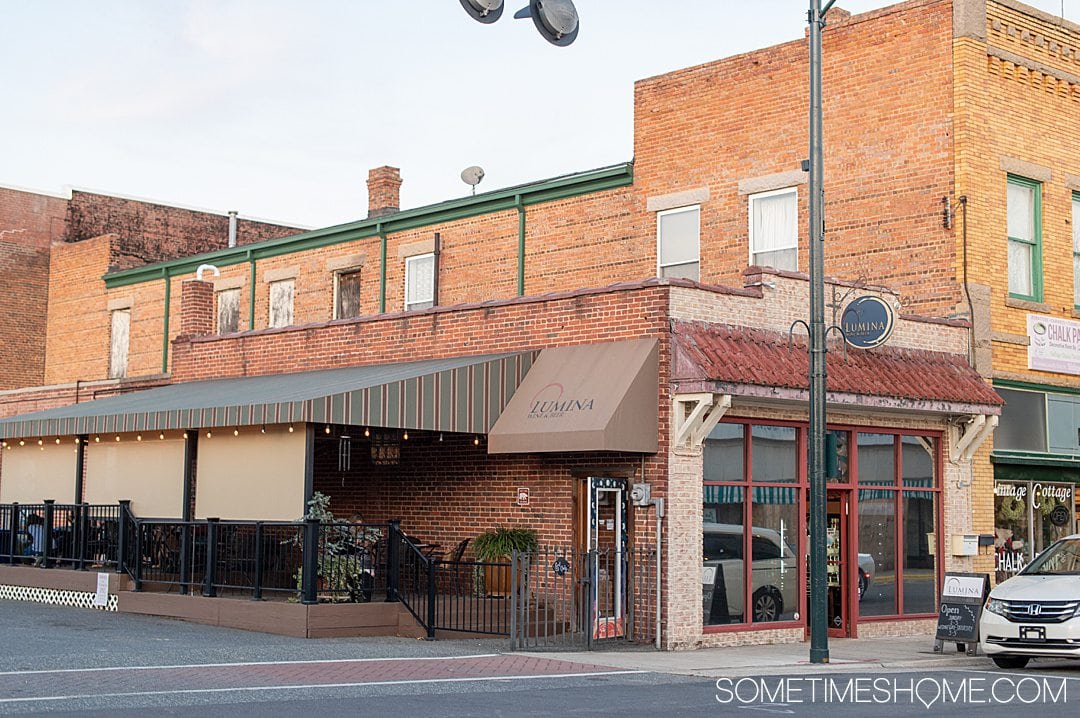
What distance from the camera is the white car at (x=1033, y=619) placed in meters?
15.7

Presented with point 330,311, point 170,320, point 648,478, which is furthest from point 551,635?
point 170,320

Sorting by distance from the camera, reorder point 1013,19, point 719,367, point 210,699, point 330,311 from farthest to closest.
→ point 330,311
point 1013,19
point 719,367
point 210,699

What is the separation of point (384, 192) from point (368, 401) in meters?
15.0

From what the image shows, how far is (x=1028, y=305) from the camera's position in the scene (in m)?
22.0

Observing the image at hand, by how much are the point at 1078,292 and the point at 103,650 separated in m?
16.7

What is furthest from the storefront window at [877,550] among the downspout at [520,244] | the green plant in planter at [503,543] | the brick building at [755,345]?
the downspout at [520,244]

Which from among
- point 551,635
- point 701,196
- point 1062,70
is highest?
point 1062,70

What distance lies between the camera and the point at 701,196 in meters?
24.7

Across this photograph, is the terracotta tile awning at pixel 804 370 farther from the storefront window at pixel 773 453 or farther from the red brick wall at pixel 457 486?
the red brick wall at pixel 457 486

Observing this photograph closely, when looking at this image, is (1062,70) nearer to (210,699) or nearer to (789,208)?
(789,208)

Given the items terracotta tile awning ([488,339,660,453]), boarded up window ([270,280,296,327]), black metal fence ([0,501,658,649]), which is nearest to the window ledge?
terracotta tile awning ([488,339,660,453])

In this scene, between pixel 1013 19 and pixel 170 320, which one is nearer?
pixel 1013 19

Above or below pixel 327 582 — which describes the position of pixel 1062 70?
above

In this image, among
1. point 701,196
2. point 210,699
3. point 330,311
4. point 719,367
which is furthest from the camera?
point 330,311
